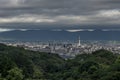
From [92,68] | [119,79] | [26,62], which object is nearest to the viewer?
[119,79]

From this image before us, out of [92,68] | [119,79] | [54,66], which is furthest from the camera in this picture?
[54,66]

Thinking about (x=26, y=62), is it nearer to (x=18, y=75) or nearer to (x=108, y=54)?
(x=108, y=54)

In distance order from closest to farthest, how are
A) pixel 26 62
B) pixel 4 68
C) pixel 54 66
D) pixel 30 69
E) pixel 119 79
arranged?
1. pixel 119 79
2. pixel 4 68
3. pixel 30 69
4. pixel 26 62
5. pixel 54 66

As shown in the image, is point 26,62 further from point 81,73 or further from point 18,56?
point 81,73

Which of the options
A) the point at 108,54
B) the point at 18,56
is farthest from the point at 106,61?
the point at 18,56

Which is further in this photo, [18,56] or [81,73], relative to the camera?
[18,56]

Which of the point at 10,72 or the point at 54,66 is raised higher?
the point at 10,72

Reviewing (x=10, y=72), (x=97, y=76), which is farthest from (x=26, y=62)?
(x=10, y=72)

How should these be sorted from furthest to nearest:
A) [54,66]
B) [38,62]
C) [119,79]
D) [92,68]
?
[38,62] → [54,66] → [92,68] → [119,79]

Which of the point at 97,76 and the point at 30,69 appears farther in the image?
the point at 30,69
